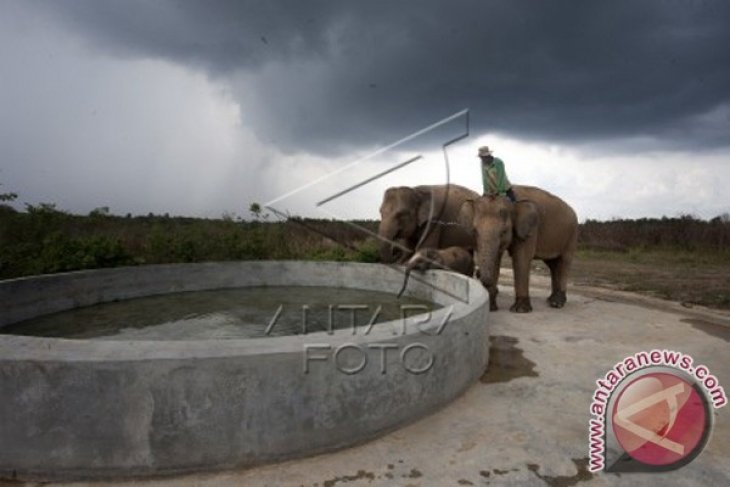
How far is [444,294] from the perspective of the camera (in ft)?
25.8

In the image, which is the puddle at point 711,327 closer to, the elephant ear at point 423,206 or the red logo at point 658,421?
the red logo at point 658,421

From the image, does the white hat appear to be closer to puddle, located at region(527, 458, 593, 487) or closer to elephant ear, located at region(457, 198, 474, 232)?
elephant ear, located at region(457, 198, 474, 232)

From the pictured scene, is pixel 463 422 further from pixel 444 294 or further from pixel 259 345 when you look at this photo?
pixel 444 294

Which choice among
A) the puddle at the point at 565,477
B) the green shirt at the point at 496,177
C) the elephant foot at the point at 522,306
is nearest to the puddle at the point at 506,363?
the puddle at the point at 565,477

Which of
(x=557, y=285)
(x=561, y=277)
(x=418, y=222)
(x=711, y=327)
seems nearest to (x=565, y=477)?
(x=711, y=327)

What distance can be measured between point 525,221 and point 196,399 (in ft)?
20.7

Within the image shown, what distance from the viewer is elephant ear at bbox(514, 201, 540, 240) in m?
8.00

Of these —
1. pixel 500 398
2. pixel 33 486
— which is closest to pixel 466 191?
pixel 500 398

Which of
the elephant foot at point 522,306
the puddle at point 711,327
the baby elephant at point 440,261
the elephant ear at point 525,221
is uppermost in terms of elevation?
the elephant ear at point 525,221

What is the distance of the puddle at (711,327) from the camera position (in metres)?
6.68

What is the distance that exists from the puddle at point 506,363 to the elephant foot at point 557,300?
2.83 metres

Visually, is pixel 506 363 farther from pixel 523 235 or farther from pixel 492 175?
pixel 492 175

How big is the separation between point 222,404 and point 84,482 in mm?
952

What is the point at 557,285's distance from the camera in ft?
30.0
